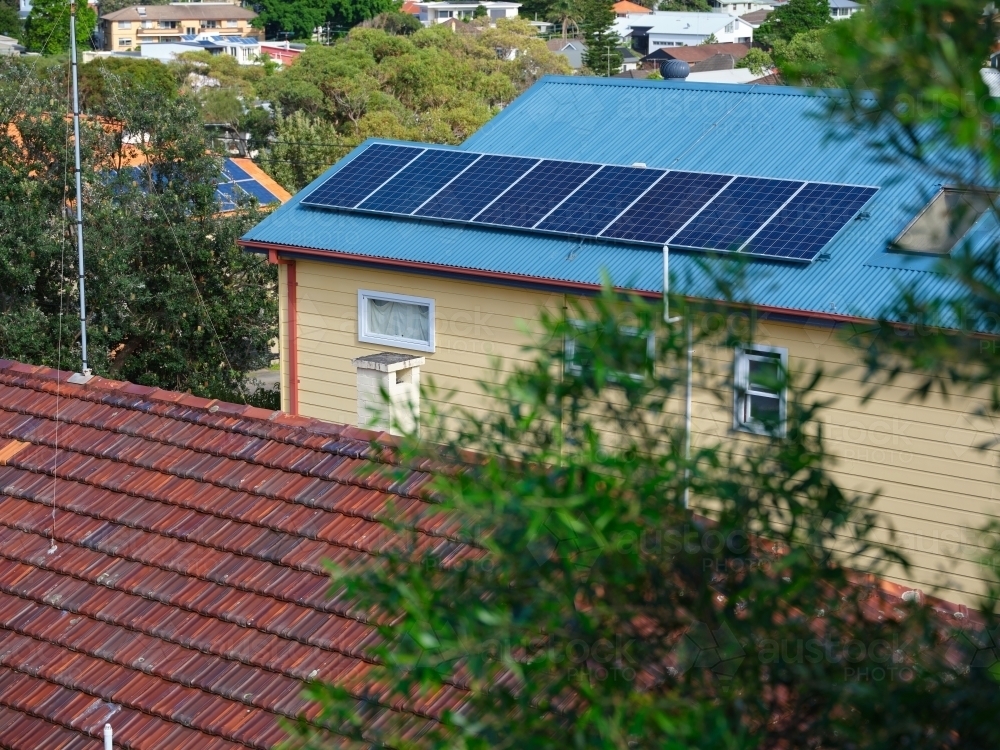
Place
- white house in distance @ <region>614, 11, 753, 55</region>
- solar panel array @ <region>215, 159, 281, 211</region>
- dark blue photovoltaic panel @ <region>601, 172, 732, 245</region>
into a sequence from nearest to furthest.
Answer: dark blue photovoltaic panel @ <region>601, 172, 732, 245</region>, solar panel array @ <region>215, 159, 281, 211</region>, white house in distance @ <region>614, 11, 753, 55</region>

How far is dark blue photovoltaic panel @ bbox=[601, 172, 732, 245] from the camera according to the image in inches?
523

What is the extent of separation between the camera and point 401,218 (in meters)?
15.0

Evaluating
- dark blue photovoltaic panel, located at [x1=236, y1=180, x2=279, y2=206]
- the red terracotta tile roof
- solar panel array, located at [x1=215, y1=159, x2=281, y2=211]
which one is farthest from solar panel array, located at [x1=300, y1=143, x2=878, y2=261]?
dark blue photovoltaic panel, located at [x1=236, y1=180, x2=279, y2=206]

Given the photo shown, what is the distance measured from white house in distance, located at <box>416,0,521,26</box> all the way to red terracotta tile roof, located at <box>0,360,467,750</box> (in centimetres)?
10974

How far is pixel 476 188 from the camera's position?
15.1 meters

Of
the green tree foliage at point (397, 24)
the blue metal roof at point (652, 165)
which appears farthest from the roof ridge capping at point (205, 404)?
the green tree foliage at point (397, 24)

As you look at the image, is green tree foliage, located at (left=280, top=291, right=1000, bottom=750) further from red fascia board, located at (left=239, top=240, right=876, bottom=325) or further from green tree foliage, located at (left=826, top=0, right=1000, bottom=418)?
red fascia board, located at (left=239, top=240, right=876, bottom=325)

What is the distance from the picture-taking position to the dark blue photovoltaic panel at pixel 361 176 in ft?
51.2

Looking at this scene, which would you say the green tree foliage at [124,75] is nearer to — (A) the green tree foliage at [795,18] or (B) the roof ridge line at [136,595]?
(B) the roof ridge line at [136,595]

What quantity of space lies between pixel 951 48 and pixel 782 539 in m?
1.37

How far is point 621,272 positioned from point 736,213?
131 cm

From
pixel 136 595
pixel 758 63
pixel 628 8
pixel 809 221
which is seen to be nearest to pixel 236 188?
pixel 809 221

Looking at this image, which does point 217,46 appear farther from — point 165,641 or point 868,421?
point 165,641

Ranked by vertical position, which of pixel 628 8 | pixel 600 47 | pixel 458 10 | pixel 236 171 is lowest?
pixel 236 171
